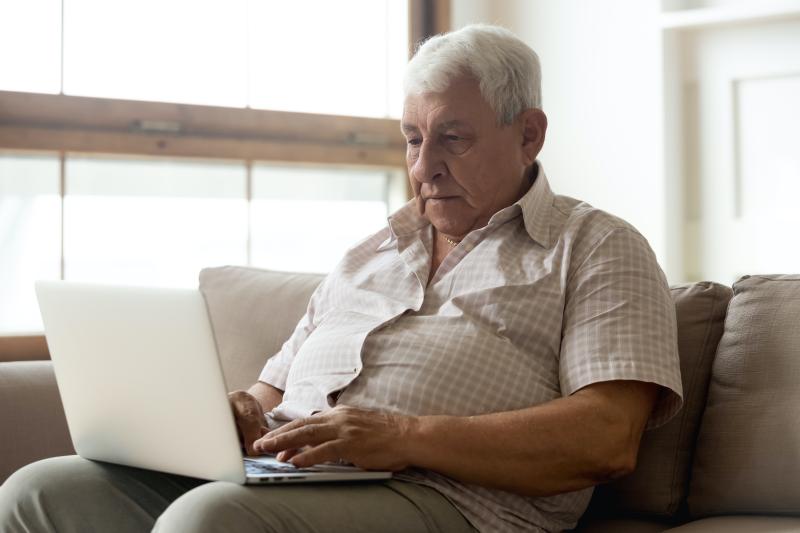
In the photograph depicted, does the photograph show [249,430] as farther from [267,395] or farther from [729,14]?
[729,14]

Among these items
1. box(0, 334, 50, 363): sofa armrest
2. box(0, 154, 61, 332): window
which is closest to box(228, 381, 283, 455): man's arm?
box(0, 334, 50, 363): sofa armrest

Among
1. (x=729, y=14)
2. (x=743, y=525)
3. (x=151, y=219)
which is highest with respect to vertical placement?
(x=729, y=14)

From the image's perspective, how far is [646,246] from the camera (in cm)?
170

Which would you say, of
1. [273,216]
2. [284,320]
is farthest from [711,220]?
[284,320]

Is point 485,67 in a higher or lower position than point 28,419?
higher

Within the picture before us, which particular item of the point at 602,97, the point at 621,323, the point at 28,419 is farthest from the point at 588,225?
the point at 602,97

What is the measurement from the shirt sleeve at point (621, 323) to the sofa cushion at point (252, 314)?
75 centimetres

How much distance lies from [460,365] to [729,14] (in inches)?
78.1

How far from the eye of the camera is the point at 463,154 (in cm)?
183

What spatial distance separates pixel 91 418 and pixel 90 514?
13 centimetres

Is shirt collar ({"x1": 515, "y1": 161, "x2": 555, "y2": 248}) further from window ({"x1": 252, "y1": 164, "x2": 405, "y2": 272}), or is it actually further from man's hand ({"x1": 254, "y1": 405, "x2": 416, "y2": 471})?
window ({"x1": 252, "y1": 164, "x2": 405, "y2": 272})

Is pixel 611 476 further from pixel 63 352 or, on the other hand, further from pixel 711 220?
pixel 711 220

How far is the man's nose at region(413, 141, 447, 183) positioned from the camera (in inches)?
72.3

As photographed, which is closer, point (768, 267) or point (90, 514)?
point (90, 514)
